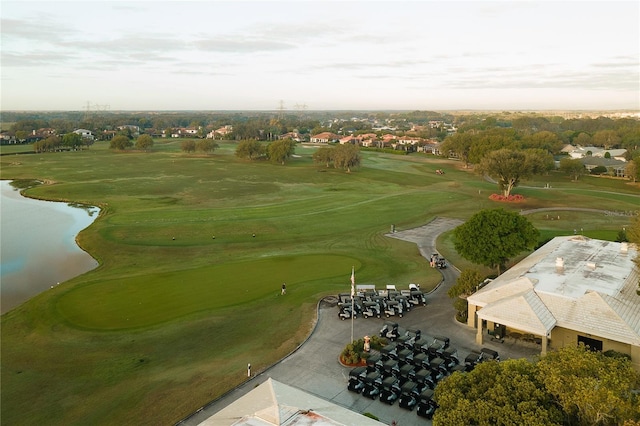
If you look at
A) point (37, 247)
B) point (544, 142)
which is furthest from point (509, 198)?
point (37, 247)

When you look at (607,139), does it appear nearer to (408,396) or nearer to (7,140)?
(408,396)

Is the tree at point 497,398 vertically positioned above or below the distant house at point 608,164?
above

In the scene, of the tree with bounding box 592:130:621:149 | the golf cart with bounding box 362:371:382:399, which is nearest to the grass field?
the golf cart with bounding box 362:371:382:399

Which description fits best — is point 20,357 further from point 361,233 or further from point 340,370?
point 361,233

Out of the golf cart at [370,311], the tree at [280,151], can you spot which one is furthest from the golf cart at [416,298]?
the tree at [280,151]

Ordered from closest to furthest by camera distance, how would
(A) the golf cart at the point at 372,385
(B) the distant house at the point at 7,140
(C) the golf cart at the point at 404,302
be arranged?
1. (A) the golf cart at the point at 372,385
2. (C) the golf cart at the point at 404,302
3. (B) the distant house at the point at 7,140

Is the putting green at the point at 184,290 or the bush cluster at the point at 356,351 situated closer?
the bush cluster at the point at 356,351

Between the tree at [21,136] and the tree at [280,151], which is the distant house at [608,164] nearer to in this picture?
the tree at [280,151]
